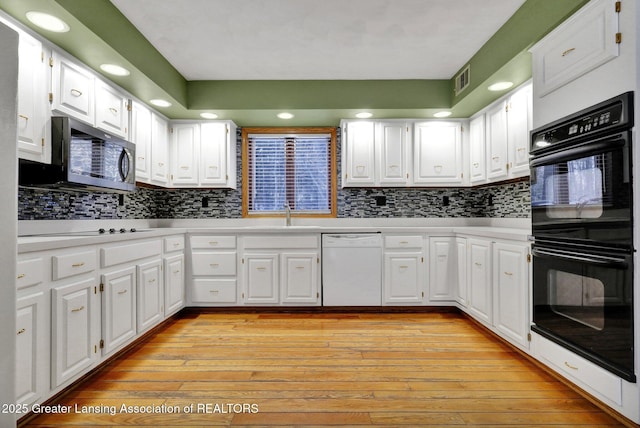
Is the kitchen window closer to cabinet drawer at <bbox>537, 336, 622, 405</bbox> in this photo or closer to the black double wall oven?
the black double wall oven

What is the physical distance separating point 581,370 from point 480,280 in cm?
116

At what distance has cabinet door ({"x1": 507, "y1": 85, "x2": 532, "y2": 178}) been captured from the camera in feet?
8.87

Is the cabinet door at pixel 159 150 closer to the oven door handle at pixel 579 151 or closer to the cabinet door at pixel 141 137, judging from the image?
the cabinet door at pixel 141 137

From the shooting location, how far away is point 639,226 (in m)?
1.41

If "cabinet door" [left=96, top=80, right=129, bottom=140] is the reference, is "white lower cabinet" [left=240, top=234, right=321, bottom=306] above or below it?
below

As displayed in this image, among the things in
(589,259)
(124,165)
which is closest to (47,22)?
(124,165)

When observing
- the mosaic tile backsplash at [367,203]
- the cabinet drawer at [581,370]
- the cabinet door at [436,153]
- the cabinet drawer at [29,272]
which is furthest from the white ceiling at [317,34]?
the cabinet drawer at [581,370]

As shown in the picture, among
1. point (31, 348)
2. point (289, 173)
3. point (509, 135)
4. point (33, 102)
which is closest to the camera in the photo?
point (31, 348)

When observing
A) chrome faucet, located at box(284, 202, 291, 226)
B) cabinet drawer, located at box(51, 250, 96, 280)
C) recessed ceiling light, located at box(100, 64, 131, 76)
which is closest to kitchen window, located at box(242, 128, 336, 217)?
chrome faucet, located at box(284, 202, 291, 226)

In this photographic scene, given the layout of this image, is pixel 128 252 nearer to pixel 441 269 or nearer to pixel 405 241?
pixel 405 241

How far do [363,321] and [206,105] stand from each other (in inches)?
104

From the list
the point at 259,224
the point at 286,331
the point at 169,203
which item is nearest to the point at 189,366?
the point at 286,331

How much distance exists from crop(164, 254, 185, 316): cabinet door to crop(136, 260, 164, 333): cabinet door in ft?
0.31

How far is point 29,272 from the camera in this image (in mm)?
1565
